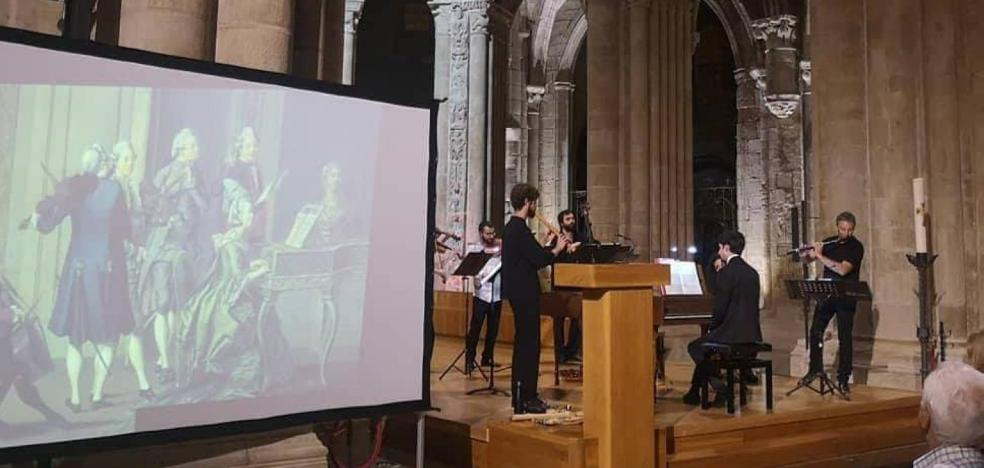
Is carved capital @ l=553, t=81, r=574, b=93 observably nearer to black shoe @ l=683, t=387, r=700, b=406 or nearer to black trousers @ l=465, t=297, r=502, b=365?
black trousers @ l=465, t=297, r=502, b=365

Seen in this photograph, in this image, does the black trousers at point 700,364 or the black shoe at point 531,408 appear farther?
the black trousers at point 700,364

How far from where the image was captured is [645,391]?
4.76 metres

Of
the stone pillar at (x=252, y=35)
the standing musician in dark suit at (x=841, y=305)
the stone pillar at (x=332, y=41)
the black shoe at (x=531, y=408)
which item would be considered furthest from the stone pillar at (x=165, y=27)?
the standing musician in dark suit at (x=841, y=305)

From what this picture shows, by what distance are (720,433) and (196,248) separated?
358 centimetres

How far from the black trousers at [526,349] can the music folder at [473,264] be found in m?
1.81

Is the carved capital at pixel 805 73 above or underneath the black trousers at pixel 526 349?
above

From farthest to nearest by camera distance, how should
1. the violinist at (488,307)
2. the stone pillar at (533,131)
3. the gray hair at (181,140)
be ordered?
the stone pillar at (533,131) → the violinist at (488,307) → the gray hair at (181,140)

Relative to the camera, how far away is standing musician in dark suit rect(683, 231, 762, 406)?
6258mm

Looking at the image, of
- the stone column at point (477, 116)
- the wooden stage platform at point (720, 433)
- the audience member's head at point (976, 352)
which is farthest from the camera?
the stone column at point (477, 116)

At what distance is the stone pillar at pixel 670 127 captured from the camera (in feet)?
→ 41.0

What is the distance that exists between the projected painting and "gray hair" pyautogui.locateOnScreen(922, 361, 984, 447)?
9.76 ft

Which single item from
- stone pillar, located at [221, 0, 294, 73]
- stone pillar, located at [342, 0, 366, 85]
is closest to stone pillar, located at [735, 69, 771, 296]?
stone pillar, located at [342, 0, 366, 85]

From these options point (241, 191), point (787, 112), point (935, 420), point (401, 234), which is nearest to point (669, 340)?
point (401, 234)

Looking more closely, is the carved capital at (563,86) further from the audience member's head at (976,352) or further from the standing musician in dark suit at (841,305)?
the audience member's head at (976,352)
